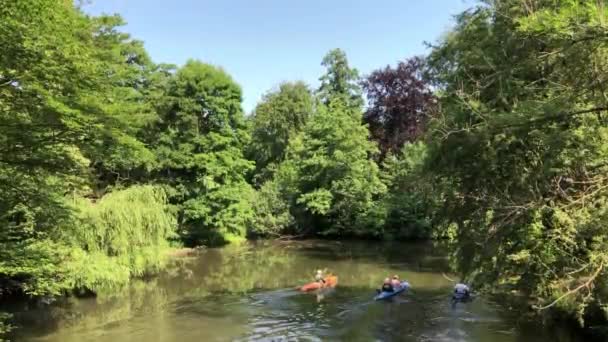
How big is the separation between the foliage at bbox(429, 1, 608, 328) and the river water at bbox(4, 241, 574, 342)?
3.10 m

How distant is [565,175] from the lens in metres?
10.0

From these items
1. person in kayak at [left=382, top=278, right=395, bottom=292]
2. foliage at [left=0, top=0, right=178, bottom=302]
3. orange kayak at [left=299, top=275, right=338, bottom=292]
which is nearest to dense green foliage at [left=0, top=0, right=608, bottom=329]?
foliage at [left=0, top=0, right=178, bottom=302]

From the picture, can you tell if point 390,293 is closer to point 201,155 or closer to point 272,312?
point 272,312

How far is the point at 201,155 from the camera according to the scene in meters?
32.8

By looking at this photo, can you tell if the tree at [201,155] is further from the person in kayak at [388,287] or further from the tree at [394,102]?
the person in kayak at [388,287]

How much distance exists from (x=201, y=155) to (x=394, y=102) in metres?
15.6

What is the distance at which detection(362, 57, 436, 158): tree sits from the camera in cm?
3884

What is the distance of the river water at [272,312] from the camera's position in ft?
47.1

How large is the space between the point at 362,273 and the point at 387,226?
11.7m

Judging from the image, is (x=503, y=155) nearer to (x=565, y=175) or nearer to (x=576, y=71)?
(x=565, y=175)

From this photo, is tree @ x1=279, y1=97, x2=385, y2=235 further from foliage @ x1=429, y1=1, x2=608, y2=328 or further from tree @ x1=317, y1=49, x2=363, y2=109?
foliage @ x1=429, y1=1, x2=608, y2=328

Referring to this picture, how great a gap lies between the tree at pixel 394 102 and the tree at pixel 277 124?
8671mm

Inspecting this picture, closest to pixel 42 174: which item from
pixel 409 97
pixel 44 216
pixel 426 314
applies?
pixel 44 216

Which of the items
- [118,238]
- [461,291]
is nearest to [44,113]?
[118,238]
